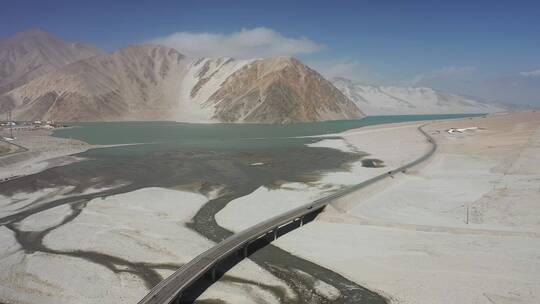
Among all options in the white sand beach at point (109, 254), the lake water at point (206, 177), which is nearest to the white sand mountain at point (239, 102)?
the lake water at point (206, 177)

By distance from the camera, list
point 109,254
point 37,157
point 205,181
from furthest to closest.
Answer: point 37,157
point 205,181
point 109,254

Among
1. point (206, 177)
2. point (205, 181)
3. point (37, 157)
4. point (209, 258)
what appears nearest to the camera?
point (209, 258)

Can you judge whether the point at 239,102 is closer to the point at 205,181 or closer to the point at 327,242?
the point at 205,181

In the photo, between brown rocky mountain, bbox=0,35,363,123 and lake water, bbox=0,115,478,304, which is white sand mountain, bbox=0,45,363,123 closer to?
brown rocky mountain, bbox=0,35,363,123

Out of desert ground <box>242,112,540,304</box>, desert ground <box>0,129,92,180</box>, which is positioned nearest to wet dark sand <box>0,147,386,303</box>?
desert ground <box>242,112,540,304</box>

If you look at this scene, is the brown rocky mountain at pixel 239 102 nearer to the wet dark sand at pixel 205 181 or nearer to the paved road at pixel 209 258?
the wet dark sand at pixel 205 181

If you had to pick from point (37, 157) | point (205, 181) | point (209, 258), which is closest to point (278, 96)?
point (37, 157)

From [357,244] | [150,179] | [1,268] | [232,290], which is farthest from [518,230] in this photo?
[150,179]

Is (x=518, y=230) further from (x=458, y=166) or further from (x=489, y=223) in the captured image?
(x=458, y=166)
